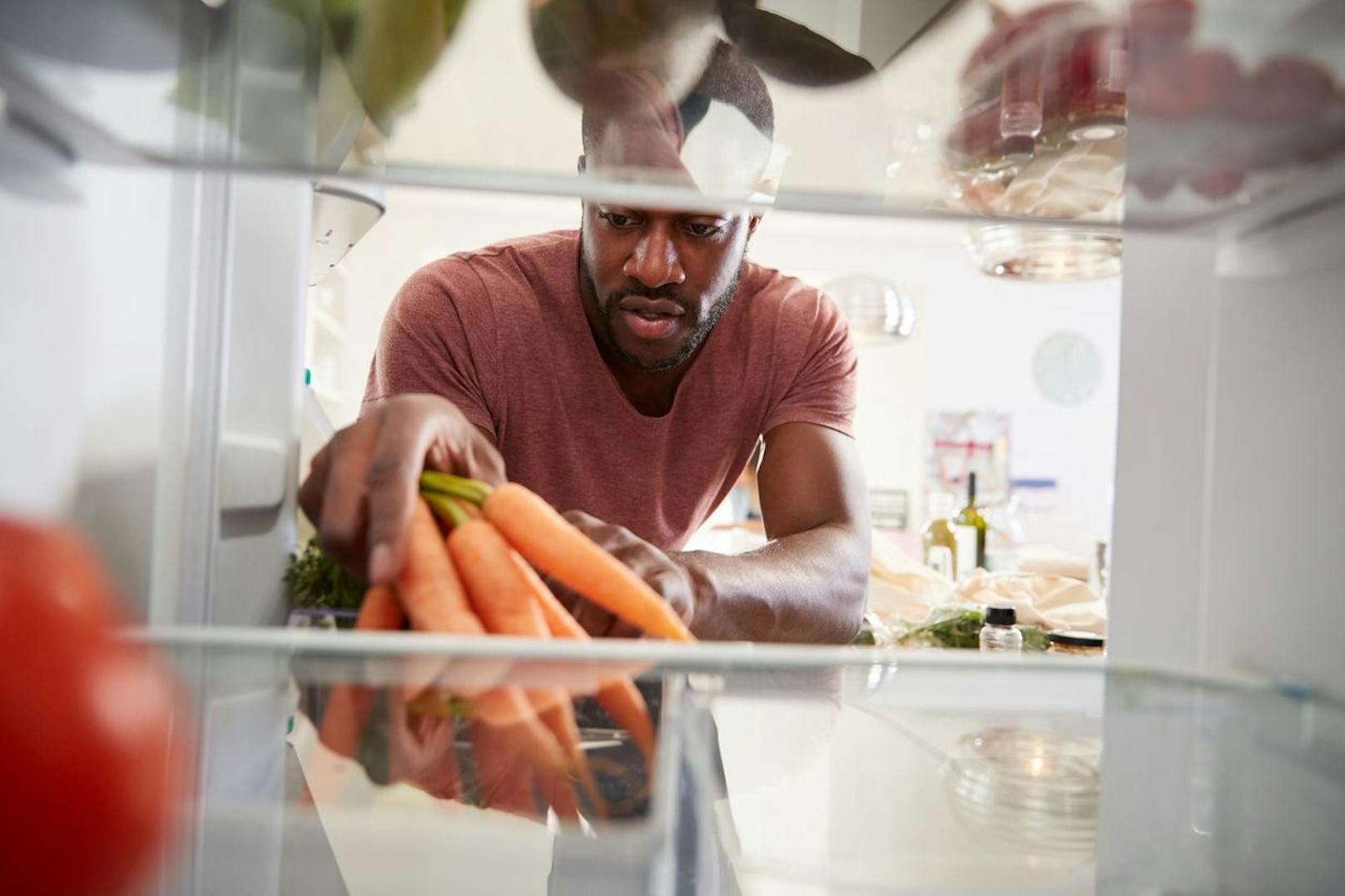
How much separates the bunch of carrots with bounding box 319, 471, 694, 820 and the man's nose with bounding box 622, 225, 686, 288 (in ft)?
0.86

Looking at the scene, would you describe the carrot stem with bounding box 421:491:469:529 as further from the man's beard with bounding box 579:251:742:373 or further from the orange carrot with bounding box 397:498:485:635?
the man's beard with bounding box 579:251:742:373

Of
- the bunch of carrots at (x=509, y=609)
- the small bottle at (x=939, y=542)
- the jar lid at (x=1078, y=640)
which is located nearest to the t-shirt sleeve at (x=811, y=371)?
the jar lid at (x=1078, y=640)

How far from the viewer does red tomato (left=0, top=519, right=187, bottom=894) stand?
0.24 m

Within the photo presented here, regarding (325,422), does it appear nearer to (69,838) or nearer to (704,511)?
(69,838)

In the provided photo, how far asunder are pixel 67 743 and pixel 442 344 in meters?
0.80

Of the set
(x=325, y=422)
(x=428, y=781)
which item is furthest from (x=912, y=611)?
(x=428, y=781)

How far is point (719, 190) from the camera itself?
0.45 metres

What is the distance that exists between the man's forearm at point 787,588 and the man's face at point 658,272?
0.65 ft

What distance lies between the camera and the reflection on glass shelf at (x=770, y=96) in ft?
1.38

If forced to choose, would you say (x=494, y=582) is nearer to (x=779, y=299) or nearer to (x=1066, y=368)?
(x=779, y=299)

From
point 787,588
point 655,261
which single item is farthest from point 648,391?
point 655,261

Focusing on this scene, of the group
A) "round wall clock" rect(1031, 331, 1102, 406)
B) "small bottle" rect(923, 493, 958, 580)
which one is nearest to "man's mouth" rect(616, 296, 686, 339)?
"small bottle" rect(923, 493, 958, 580)

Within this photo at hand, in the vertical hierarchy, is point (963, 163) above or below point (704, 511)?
above

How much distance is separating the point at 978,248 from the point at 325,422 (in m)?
1.37
